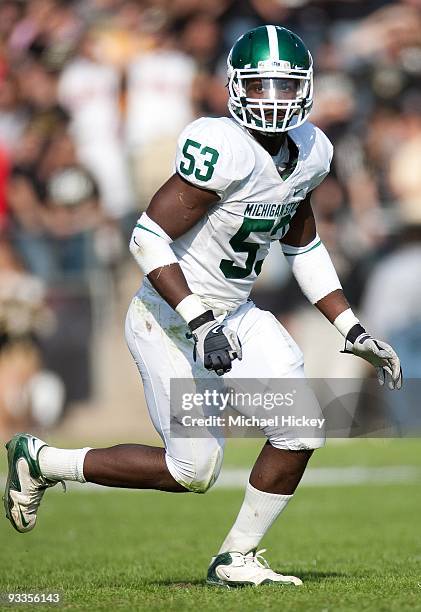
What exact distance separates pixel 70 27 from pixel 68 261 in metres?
2.71

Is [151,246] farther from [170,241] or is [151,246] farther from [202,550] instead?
[202,550]

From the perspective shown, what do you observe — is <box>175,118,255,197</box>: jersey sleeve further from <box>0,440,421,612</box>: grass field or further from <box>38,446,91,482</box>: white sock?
<box>0,440,421,612</box>: grass field

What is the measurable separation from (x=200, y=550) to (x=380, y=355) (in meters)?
2.02

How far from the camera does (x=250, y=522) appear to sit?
166 inches

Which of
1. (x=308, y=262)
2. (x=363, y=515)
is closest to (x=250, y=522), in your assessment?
(x=308, y=262)

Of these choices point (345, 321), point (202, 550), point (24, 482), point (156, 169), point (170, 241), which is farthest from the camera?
point (156, 169)

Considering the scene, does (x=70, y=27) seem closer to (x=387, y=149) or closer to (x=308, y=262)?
(x=387, y=149)

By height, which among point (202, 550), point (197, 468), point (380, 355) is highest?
point (380, 355)

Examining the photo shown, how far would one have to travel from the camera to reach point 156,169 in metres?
11.5

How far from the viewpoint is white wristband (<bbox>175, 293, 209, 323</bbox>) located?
12.8 feet

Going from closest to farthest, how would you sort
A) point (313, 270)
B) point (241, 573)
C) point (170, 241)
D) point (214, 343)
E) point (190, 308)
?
point (214, 343) → point (190, 308) → point (170, 241) → point (241, 573) → point (313, 270)

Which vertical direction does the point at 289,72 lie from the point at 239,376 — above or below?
above

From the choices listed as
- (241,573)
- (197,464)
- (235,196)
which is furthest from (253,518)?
(235,196)

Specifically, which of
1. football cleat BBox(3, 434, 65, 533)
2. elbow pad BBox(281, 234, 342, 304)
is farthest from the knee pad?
elbow pad BBox(281, 234, 342, 304)
